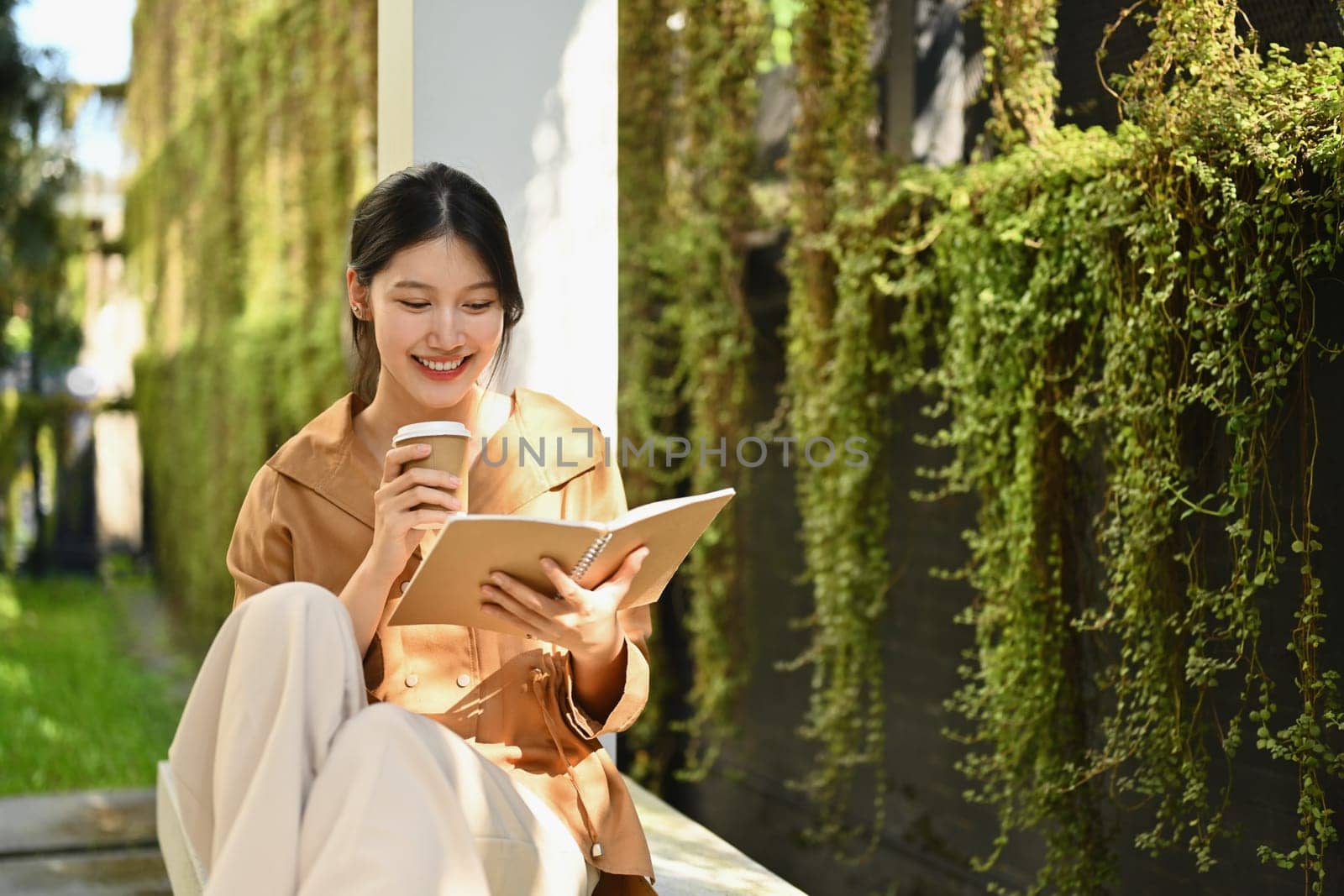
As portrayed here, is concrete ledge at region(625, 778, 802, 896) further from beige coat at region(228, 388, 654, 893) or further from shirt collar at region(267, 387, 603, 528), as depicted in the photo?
shirt collar at region(267, 387, 603, 528)

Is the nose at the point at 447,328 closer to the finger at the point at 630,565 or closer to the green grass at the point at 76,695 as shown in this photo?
the finger at the point at 630,565

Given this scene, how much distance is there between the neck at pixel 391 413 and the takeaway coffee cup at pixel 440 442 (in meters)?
0.31

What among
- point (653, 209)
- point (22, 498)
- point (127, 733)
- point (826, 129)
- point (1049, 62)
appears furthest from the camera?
point (22, 498)

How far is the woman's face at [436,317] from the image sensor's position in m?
1.87

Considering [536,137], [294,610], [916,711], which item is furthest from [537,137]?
[916,711]

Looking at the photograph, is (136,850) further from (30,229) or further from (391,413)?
(30,229)

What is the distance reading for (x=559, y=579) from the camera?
5.51ft

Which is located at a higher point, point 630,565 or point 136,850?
point 630,565

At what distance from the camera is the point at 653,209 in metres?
4.83

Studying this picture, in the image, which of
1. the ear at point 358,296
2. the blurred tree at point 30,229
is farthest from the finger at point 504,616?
the blurred tree at point 30,229

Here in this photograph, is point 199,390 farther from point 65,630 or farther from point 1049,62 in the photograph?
point 1049,62

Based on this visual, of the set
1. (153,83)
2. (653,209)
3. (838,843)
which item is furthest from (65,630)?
(838,843)

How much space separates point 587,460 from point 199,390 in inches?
273

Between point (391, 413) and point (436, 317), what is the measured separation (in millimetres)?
203
